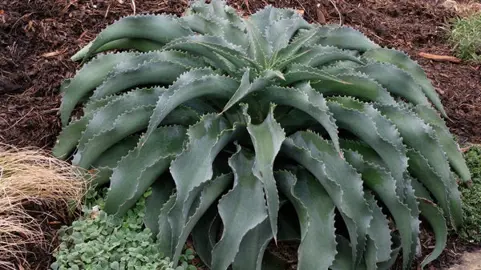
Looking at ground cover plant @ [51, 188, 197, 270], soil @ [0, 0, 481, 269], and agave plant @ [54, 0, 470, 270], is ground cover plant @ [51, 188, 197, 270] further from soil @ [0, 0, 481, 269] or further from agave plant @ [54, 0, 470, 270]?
soil @ [0, 0, 481, 269]

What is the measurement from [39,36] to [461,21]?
325 cm

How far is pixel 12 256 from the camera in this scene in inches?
104

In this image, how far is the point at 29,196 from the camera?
9.37 feet

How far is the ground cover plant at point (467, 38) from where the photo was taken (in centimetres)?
503

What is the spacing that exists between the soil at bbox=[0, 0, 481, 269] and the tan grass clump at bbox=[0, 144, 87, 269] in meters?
0.12

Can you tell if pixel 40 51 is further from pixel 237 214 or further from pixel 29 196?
pixel 237 214

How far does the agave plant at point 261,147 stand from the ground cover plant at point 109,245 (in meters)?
0.05

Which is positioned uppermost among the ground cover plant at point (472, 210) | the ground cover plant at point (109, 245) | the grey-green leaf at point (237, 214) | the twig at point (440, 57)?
the grey-green leaf at point (237, 214)

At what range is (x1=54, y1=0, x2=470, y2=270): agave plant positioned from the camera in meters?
2.68

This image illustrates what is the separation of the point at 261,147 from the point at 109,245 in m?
0.73

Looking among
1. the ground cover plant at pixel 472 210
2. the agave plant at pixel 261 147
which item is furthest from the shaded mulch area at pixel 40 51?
the ground cover plant at pixel 472 210

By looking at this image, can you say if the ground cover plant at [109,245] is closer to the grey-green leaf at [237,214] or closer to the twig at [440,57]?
the grey-green leaf at [237,214]

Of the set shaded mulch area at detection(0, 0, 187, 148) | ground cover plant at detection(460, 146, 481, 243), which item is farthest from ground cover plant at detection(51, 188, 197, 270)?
ground cover plant at detection(460, 146, 481, 243)

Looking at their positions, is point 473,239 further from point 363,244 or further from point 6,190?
point 6,190
